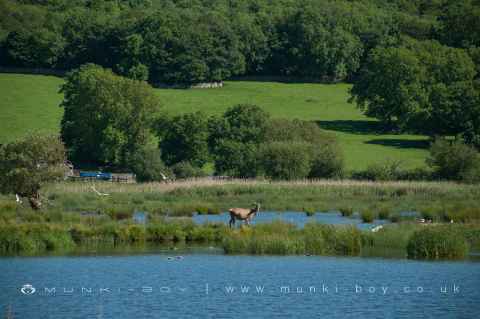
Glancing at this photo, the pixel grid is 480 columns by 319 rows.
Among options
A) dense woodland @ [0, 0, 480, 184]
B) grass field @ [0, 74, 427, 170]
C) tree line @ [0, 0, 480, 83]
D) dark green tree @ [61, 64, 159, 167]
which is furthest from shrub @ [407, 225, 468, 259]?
tree line @ [0, 0, 480, 83]

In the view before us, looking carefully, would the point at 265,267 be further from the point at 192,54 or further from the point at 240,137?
the point at 192,54

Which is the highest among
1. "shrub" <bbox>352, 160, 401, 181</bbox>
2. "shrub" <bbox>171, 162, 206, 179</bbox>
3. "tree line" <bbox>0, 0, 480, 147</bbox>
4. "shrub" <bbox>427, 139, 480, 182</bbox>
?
"tree line" <bbox>0, 0, 480, 147</bbox>

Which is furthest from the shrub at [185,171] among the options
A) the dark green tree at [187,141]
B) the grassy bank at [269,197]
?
the grassy bank at [269,197]

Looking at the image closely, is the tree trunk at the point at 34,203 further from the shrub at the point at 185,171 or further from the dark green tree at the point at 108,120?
the dark green tree at the point at 108,120

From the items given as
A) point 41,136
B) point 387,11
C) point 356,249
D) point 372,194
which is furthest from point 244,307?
point 387,11

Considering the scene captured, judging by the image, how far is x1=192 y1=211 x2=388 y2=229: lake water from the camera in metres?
55.2

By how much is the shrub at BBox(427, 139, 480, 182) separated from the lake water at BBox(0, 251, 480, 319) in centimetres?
3489

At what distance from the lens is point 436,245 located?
41.7 metres

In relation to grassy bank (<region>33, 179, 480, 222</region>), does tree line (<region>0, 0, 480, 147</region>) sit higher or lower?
higher

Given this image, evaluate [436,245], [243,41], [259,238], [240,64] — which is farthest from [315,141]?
[243,41]

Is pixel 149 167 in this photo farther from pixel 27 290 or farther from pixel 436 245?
pixel 27 290

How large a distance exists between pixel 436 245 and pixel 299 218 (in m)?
17.5

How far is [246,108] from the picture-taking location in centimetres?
9194

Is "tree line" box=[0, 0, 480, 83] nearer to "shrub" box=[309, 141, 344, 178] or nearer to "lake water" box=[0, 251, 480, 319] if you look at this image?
"shrub" box=[309, 141, 344, 178]
